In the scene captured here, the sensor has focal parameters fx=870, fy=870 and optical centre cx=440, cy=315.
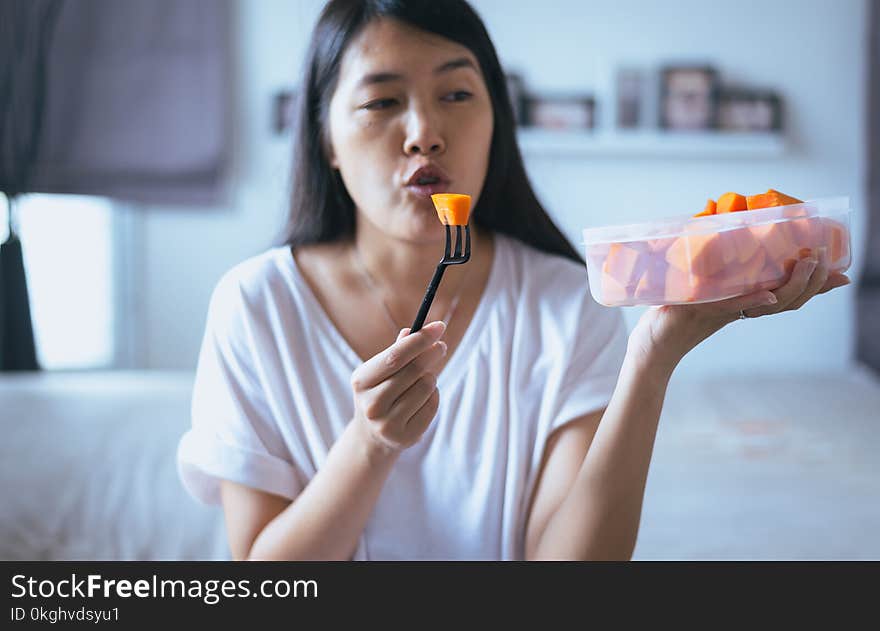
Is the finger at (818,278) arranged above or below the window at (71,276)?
above

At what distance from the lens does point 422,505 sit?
2.70 ft

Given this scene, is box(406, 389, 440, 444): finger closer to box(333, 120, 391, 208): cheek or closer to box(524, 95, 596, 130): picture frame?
box(333, 120, 391, 208): cheek

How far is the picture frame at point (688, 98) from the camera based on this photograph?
2268 millimetres

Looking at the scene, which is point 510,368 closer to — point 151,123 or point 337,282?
point 337,282

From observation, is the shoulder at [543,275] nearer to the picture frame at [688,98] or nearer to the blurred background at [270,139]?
the blurred background at [270,139]

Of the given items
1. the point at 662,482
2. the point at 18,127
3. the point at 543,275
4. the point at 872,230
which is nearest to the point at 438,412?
the point at 543,275

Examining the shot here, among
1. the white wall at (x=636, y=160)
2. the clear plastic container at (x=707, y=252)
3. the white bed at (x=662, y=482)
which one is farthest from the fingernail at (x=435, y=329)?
the white wall at (x=636, y=160)

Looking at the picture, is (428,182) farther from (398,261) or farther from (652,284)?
(652,284)

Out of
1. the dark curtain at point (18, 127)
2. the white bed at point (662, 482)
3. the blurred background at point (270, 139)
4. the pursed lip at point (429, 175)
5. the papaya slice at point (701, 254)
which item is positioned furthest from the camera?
the blurred background at point (270, 139)

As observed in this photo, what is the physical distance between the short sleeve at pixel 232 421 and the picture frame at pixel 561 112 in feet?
5.25

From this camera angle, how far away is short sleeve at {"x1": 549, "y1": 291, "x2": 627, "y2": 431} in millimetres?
803

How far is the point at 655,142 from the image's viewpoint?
2.28 meters

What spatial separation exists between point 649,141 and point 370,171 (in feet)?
5.51

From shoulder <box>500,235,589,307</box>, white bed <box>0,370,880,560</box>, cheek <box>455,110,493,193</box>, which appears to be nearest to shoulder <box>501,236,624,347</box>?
shoulder <box>500,235,589,307</box>
